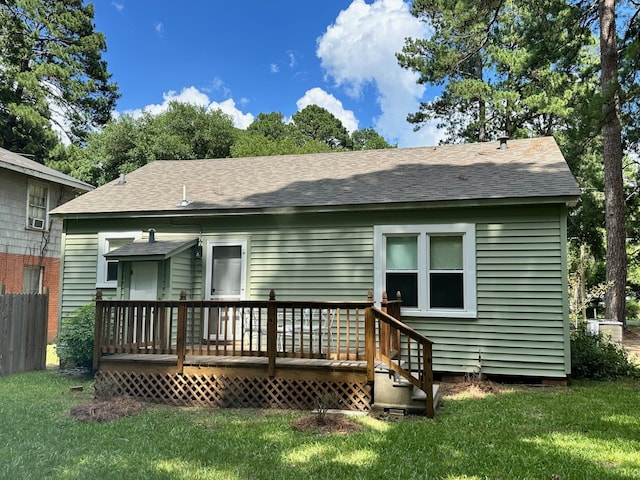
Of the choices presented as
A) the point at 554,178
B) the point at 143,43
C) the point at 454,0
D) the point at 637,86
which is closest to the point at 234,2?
the point at 143,43

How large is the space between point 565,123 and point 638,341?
10275 millimetres

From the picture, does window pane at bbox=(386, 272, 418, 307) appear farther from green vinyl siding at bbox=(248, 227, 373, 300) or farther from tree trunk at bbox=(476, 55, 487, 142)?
tree trunk at bbox=(476, 55, 487, 142)

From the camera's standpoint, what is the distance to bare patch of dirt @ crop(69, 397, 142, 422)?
5.78m

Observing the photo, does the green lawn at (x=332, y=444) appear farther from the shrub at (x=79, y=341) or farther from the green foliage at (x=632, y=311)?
the green foliage at (x=632, y=311)

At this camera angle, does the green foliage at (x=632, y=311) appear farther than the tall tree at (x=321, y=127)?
No

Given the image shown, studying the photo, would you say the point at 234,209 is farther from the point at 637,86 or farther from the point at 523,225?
the point at 637,86

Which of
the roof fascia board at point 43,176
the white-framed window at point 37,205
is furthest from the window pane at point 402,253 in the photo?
the white-framed window at point 37,205

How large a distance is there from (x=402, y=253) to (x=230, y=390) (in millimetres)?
3645

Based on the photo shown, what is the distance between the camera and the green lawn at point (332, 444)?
412cm

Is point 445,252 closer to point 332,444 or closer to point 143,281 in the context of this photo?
point 332,444

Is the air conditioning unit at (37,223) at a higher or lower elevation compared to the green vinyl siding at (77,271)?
higher

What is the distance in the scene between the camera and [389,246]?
8.48 metres

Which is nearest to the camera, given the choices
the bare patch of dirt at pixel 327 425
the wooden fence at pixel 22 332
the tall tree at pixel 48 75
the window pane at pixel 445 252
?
the bare patch of dirt at pixel 327 425

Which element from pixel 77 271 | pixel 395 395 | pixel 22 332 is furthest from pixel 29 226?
pixel 395 395
